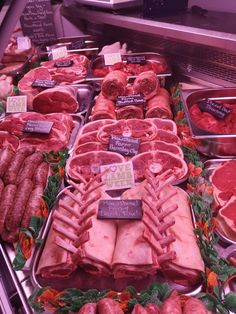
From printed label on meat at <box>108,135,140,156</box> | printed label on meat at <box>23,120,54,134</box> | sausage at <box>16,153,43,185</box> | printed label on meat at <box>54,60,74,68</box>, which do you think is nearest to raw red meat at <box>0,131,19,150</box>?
printed label on meat at <box>23,120,54,134</box>

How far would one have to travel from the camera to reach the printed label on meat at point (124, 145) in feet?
8.45

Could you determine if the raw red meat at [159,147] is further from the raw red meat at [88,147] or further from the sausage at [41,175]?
the sausage at [41,175]

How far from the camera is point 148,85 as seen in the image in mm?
3227

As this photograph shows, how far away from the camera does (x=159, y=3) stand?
3.29m

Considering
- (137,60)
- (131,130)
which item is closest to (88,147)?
(131,130)

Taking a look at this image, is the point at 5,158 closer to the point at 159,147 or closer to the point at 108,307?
the point at 159,147

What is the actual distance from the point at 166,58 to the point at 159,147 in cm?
161

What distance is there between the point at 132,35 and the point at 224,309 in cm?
352

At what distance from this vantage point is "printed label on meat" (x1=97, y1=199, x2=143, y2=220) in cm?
184

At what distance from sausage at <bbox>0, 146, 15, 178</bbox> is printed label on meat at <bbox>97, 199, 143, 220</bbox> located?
2.76 feet

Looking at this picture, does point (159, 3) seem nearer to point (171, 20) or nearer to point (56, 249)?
point (171, 20)

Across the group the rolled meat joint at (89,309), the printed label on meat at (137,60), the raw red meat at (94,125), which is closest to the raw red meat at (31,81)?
the raw red meat at (94,125)

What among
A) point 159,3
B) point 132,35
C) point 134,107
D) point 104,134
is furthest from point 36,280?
point 132,35

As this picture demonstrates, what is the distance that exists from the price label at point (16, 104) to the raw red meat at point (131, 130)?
1026 mm
